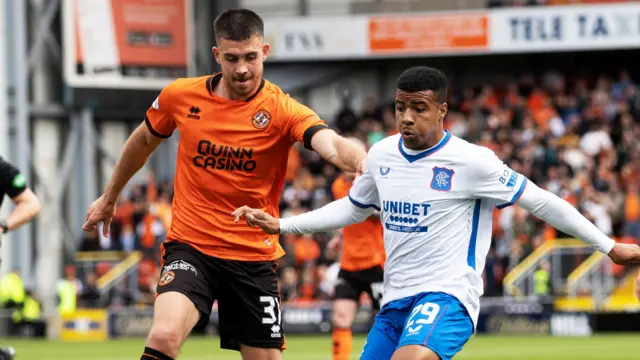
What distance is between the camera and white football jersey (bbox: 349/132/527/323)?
736 centimetres

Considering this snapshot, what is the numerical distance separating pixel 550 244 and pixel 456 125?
6.36 meters

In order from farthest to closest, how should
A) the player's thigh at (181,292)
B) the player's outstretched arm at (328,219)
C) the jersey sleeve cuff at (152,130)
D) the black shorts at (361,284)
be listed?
the black shorts at (361,284) → the jersey sleeve cuff at (152,130) → the player's outstretched arm at (328,219) → the player's thigh at (181,292)

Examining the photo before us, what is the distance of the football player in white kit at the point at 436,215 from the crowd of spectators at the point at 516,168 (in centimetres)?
1717

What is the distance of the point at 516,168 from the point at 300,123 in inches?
756

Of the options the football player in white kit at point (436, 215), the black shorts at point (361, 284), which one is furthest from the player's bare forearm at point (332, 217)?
the black shorts at point (361, 284)

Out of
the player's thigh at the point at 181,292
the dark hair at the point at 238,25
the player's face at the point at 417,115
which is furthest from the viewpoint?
the dark hair at the point at 238,25

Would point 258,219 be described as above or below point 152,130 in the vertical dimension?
below

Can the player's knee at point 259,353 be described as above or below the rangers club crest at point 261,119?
below

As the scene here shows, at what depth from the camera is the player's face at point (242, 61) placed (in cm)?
792

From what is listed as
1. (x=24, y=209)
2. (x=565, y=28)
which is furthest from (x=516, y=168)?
(x=24, y=209)

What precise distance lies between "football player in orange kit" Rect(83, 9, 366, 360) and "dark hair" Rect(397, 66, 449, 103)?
0.81 meters

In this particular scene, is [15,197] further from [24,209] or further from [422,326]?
[422,326]

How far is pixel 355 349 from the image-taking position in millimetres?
18828

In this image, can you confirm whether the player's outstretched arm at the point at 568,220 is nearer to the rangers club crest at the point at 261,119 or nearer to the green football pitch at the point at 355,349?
the rangers club crest at the point at 261,119
